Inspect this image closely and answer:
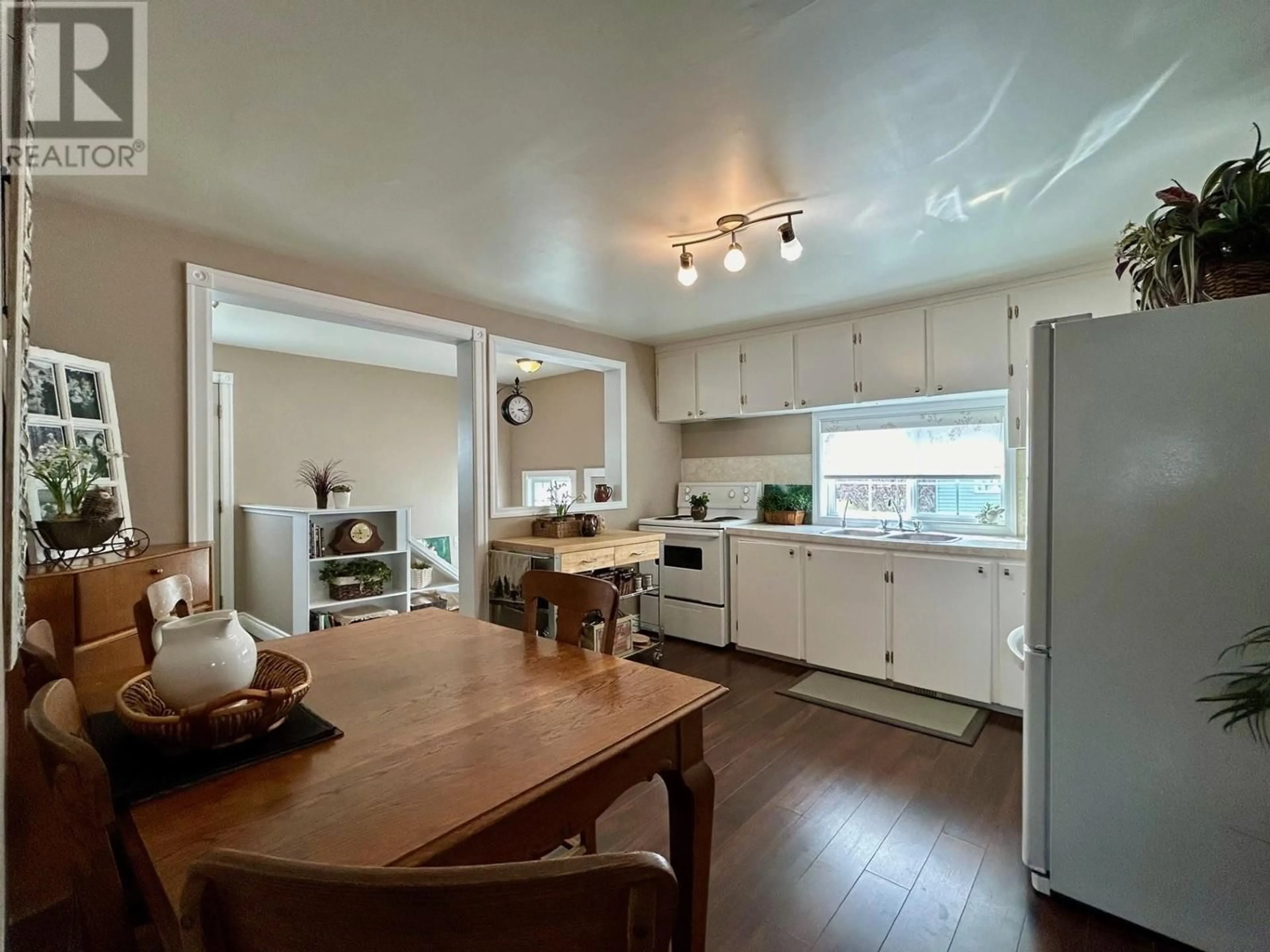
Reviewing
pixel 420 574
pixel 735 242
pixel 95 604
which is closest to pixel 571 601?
pixel 95 604

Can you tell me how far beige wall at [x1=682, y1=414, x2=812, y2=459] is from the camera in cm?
420

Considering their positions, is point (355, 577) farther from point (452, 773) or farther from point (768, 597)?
point (452, 773)

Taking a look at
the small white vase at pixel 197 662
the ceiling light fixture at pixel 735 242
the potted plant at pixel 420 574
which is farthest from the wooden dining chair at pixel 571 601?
the potted plant at pixel 420 574

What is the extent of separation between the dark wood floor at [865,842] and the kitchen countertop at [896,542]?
88 cm

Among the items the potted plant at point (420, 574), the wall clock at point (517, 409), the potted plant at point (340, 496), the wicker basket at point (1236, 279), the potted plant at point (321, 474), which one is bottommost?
the potted plant at point (420, 574)

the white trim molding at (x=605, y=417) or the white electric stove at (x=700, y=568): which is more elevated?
the white trim molding at (x=605, y=417)

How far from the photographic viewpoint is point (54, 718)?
806 millimetres

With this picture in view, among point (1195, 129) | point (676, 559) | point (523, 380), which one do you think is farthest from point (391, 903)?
point (523, 380)

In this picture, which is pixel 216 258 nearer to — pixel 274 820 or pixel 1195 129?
pixel 274 820

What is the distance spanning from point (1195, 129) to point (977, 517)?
2267 mm

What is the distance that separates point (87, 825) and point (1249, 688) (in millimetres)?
2316

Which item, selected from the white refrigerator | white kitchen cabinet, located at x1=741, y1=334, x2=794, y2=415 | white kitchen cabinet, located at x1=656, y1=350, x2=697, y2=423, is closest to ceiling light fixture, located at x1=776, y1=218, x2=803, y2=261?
the white refrigerator

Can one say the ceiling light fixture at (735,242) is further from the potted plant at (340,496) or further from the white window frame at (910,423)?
the potted plant at (340,496)

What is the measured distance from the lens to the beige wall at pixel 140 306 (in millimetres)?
2068
